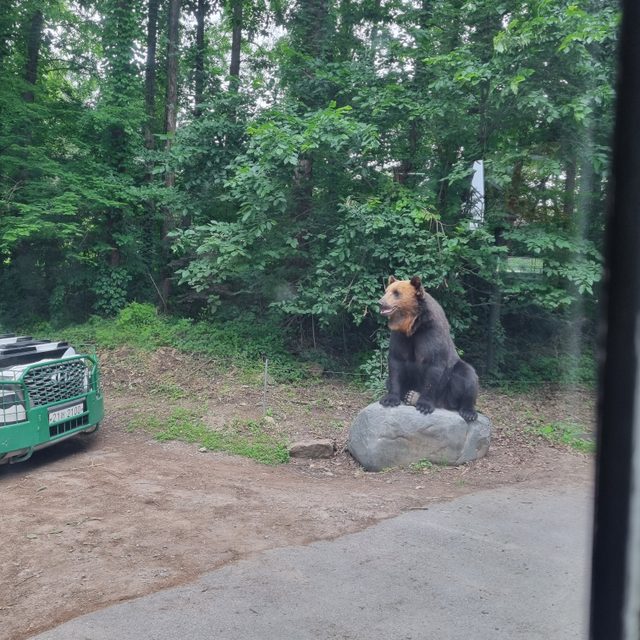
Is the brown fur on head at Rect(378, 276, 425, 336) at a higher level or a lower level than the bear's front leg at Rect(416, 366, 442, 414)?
higher

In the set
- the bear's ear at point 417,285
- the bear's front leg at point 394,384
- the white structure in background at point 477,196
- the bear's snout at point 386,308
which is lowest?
the bear's front leg at point 394,384

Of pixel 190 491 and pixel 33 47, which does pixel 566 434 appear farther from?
pixel 33 47

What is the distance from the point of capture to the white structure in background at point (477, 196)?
9.16m

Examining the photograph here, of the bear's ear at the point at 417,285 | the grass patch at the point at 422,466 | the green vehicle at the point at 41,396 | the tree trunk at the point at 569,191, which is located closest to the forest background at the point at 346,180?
the tree trunk at the point at 569,191

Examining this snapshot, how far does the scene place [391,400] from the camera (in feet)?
21.6

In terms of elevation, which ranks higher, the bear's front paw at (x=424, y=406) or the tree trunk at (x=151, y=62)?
the tree trunk at (x=151, y=62)

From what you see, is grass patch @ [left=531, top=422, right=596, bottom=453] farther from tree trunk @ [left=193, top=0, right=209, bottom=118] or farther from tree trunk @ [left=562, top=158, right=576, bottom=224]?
tree trunk @ [left=193, top=0, right=209, bottom=118]

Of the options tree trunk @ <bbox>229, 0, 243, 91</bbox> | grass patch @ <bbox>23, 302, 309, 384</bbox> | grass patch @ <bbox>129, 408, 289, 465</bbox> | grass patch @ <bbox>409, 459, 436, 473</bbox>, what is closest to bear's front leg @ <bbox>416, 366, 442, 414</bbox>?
grass patch @ <bbox>409, 459, 436, 473</bbox>

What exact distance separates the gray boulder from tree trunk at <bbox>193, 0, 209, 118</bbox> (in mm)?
9662

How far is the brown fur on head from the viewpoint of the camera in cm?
671

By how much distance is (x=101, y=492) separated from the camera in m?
5.45

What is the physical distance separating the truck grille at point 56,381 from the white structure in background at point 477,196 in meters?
5.92

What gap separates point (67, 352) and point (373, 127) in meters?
5.30

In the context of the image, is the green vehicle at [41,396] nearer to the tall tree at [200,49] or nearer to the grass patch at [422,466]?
the grass patch at [422,466]
